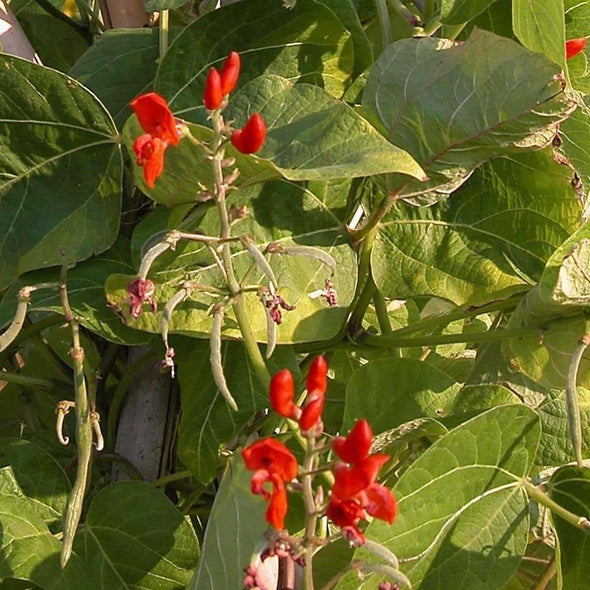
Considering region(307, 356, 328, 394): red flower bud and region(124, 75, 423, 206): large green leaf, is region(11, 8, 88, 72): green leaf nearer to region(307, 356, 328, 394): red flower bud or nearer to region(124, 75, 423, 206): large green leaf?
region(124, 75, 423, 206): large green leaf

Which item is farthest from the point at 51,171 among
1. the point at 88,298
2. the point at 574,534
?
the point at 574,534

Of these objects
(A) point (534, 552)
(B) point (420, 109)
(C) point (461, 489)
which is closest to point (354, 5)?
(B) point (420, 109)

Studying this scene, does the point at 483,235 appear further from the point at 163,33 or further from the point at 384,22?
the point at 163,33

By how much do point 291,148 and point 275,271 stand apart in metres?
0.11

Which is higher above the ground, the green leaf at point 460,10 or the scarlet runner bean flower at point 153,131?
the scarlet runner bean flower at point 153,131

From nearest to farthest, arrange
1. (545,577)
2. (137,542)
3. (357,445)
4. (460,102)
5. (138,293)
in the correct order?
(357,445) → (138,293) → (460,102) → (137,542) → (545,577)

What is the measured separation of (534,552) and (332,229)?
531 mm

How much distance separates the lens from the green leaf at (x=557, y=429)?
847mm

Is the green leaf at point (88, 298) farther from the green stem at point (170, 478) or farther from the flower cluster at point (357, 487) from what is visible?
the flower cluster at point (357, 487)

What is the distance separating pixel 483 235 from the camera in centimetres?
80

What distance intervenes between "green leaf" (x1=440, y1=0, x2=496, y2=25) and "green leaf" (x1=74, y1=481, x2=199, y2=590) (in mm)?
471

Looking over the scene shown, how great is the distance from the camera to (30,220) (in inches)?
30.4

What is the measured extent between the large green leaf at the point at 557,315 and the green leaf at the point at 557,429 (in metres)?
0.07

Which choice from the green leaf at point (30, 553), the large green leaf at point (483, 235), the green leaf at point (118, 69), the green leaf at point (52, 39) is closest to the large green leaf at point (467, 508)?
the large green leaf at point (483, 235)
